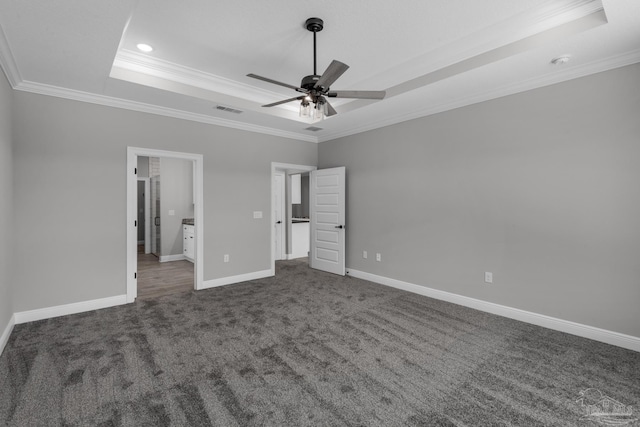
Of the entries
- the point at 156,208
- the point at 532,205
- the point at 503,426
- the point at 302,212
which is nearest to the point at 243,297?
the point at 503,426

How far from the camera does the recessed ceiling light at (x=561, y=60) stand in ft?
9.29

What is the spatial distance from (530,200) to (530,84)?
128 cm

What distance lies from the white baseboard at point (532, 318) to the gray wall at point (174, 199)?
4992 millimetres

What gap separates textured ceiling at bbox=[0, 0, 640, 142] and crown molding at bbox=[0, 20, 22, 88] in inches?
0.7

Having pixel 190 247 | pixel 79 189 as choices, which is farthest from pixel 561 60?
pixel 190 247

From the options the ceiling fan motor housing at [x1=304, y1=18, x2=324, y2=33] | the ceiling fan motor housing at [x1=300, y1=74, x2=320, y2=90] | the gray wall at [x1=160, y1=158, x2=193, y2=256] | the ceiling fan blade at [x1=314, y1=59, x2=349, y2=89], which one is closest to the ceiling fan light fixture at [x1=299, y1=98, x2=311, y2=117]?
the ceiling fan motor housing at [x1=300, y1=74, x2=320, y2=90]

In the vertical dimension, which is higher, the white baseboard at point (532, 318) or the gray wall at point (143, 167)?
the gray wall at point (143, 167)

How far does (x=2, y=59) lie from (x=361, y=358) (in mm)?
4178

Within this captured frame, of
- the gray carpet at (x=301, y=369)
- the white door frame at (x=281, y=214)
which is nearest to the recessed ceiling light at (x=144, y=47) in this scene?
the gray carpet at (x=301, y=369)

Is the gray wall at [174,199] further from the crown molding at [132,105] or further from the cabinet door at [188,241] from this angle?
the crown molding at [132,105]

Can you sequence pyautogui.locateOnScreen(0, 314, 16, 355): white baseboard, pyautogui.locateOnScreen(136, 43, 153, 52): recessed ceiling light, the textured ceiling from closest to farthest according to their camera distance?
the textured ceiling, pyautogui.locateOnScreen(0, 314, 16, 355): white baseboard, pyautogui.locateOnScreen(136, 43, 153, 52): recessed ceiling light

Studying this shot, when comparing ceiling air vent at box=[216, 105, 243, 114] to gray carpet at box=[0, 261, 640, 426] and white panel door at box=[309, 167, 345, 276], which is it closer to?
white panel door at box=[309, 167, 345, 276]

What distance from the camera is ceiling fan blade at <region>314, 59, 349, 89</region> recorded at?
2.29m

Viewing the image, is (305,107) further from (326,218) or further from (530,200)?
(326,218)
